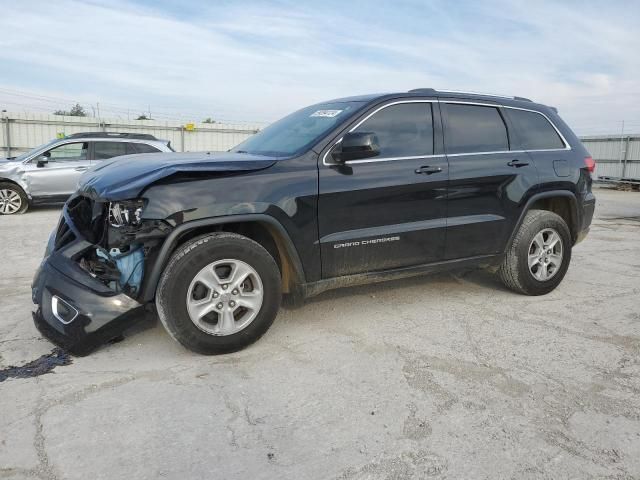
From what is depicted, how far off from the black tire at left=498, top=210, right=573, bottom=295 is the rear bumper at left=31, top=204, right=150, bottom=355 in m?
3.18

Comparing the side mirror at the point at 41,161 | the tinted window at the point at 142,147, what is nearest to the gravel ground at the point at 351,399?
the side mirror at the point at 41,161

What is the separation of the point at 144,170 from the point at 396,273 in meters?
2.01

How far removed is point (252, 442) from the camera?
2.52 m

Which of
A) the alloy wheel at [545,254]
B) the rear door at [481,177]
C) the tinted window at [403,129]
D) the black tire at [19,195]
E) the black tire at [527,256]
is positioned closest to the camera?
the tinted window at [403,129]

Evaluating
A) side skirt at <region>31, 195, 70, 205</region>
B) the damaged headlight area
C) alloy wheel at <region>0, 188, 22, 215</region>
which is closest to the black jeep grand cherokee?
the damaged headlight area

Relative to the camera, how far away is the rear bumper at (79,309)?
3236mm

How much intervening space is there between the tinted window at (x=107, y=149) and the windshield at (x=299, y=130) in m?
7.52

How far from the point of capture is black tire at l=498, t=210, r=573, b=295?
469 centimetres

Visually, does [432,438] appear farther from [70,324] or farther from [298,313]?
[70,324]

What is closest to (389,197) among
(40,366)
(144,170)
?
(144,170)

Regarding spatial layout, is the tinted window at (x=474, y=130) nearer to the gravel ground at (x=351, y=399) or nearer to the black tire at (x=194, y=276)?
the gravel ground at (x=351, y=399)

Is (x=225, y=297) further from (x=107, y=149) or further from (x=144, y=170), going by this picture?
(x=107, y=149)

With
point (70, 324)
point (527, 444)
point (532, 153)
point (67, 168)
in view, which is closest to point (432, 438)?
point (527, 444)

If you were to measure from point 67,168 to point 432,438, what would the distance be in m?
10.6
